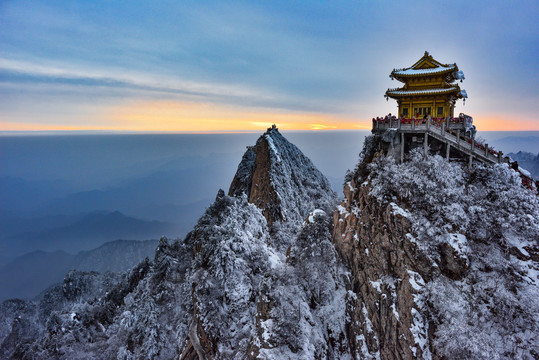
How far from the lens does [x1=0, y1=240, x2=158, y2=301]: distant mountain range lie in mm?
146625

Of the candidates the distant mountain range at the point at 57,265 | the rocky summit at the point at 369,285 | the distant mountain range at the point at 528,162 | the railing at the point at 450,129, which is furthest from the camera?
the distant mountain range at the point at 57,265

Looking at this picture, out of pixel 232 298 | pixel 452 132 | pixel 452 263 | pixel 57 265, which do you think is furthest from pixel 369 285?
pixel 57 265

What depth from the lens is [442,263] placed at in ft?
61.6

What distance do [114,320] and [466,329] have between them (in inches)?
1662

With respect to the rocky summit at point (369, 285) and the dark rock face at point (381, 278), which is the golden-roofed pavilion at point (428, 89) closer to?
the rocky summit at point (369, 285)

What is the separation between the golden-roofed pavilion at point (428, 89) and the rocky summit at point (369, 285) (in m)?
5.59

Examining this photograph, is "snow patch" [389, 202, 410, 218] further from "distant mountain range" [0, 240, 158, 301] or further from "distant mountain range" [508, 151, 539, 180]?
"distant mountain range" [0, 240, 158, 301]

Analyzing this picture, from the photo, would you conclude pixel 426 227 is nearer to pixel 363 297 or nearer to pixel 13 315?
pixel 363 297

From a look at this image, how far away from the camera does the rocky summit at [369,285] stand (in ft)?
56.2

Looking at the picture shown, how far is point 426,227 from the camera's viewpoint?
1973cm

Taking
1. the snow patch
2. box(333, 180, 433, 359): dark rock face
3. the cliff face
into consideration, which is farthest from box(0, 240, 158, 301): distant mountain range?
the snow patch

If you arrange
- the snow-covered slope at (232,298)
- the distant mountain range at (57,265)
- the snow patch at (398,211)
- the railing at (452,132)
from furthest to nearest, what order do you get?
the distant mountain range at (57,265)
the snow-covered slope at (232,298)
the railing at (452,132)
the snow patch at (398,211)

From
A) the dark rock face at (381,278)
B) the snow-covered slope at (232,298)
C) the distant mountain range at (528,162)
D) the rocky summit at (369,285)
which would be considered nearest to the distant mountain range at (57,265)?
the snow-covered slope at (232,298)

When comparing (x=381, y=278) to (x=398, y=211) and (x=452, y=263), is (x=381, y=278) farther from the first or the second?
(x=398, y=211)
